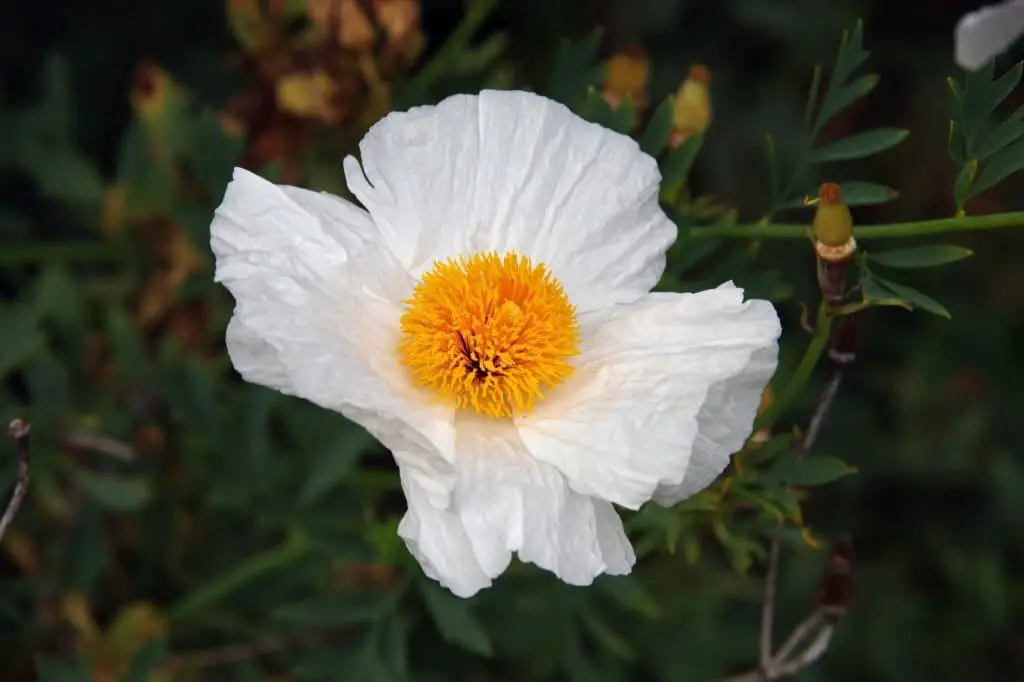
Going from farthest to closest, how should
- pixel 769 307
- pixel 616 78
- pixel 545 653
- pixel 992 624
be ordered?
pixel 992 624 < pixel 545 653 < pixel 616 78 < pixel 769 307

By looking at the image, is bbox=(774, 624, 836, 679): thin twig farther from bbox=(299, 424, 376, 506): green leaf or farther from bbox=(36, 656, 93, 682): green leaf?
bbox=(36, 656, 93, 682): green leaf

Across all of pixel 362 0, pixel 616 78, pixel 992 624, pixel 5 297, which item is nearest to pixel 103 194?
pixel 5 297

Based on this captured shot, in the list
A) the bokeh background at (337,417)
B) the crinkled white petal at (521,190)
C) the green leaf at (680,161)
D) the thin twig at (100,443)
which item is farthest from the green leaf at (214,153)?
the green leaf at (680,161)

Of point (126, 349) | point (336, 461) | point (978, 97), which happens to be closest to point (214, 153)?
point (126, 349)

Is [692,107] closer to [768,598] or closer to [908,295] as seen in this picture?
[908,295]

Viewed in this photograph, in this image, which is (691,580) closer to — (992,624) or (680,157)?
(992,624)

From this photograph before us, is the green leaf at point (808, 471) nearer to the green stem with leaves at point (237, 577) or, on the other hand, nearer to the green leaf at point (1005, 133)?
the green leaf at point (1005, 133)

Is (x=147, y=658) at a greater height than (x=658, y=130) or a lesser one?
lesser

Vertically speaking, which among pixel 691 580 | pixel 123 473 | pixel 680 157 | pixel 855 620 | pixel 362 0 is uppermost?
pixel 362 0
